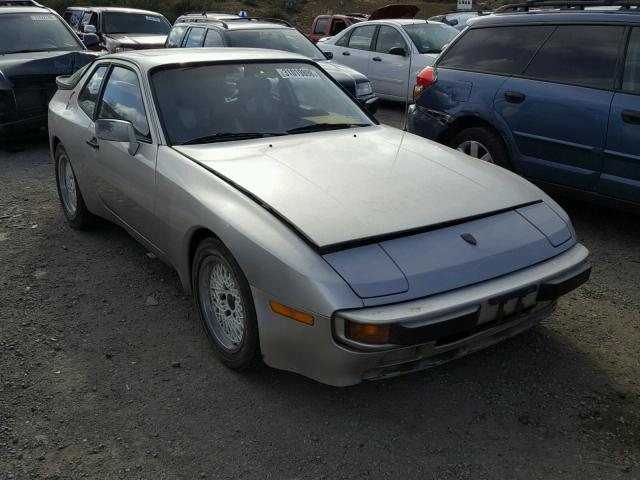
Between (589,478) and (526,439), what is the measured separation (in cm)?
30

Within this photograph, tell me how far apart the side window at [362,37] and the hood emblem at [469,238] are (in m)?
9.17

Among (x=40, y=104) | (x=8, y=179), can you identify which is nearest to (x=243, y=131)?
(x=8, y=179)

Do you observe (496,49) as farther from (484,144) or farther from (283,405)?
(283,405)

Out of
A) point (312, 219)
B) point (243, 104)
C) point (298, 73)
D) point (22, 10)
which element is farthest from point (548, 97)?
point (22, 10)

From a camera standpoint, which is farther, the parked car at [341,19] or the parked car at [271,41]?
the parked car at [341,19]

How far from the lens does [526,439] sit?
2.75 metres

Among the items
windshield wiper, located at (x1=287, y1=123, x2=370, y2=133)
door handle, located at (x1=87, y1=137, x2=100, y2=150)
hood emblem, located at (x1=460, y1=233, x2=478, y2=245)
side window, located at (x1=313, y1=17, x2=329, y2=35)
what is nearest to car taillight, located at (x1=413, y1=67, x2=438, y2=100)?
windshield wiper, located at (x1=287, y1=123, x2=370, y2=133)

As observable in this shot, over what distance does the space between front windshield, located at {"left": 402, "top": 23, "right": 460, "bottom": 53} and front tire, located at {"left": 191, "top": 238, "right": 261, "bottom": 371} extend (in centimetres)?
821

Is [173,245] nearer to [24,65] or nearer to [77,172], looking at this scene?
[77,172]

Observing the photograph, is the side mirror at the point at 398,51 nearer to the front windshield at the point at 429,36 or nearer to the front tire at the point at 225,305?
the front windshield at the point at 429,36

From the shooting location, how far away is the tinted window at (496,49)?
541cm

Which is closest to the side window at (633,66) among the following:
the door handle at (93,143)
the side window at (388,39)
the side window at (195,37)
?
the door handle at (93,143)

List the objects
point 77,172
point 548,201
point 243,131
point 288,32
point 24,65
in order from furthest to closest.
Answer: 1. point 288,32
2. point 24,65
3. point 77,172
4. point 243,131
5. point 548,201

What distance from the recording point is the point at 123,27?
13.3 metres
